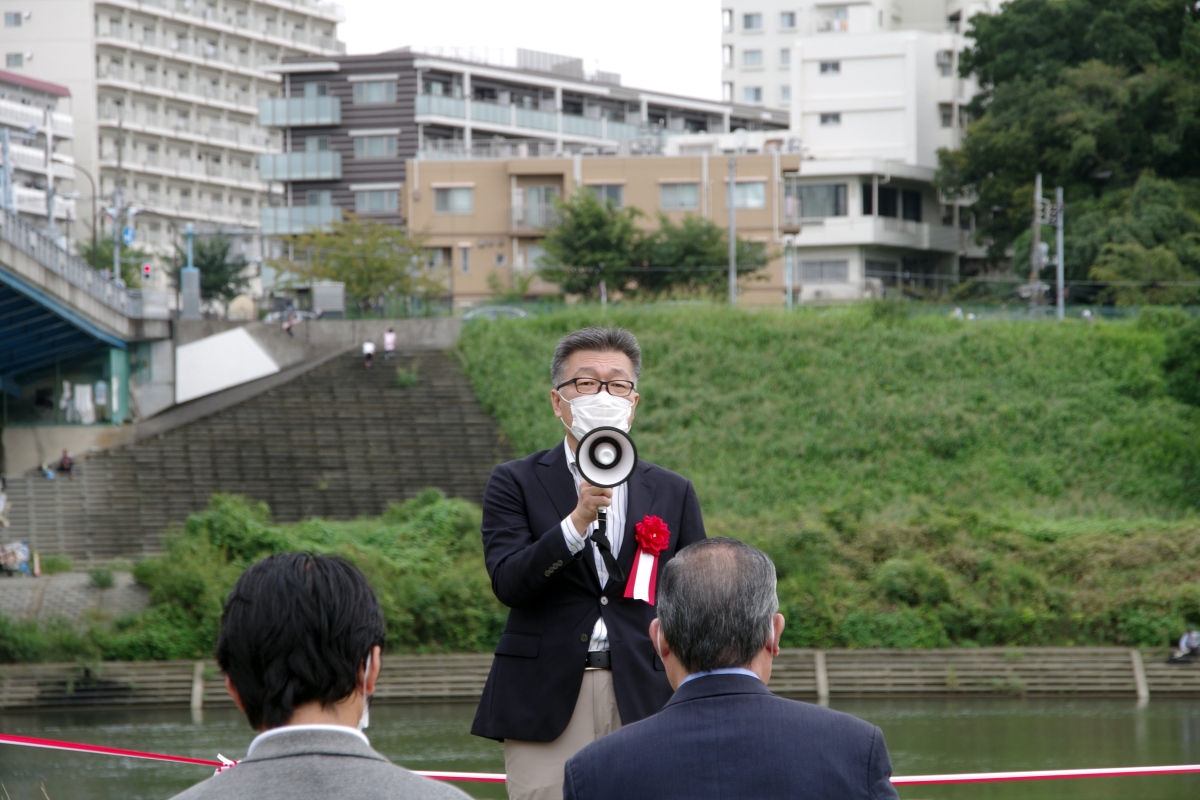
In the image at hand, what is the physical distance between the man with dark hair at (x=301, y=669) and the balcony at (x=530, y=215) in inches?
1570

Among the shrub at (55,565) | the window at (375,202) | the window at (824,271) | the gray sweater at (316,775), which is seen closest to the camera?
the gray sweater at (316,775)

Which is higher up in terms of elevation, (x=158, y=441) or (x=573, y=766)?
(x=573, y=766)

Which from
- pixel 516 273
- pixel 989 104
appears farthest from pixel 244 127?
pixel 989 104

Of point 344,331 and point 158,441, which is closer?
point 158,441

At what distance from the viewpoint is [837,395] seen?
26.6 m

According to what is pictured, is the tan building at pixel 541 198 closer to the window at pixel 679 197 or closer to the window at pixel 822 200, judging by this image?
the window at pixel 679 197

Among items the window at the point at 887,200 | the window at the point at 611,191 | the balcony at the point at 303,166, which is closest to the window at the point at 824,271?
the window at the point at 887,200

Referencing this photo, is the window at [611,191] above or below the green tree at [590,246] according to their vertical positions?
above

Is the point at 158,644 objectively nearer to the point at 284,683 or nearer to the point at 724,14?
the point at 284,683

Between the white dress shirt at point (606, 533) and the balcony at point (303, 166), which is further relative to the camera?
the balcony at point (303, 166)

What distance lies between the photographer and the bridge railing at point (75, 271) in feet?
69.6

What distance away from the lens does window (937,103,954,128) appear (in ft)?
158

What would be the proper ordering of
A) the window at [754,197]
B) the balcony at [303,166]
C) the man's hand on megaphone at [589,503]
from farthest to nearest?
the balcony at [303,166] → the window at [754,197] → the man's hand on megaphone at [589,503]

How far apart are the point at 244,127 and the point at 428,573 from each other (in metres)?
50.2
